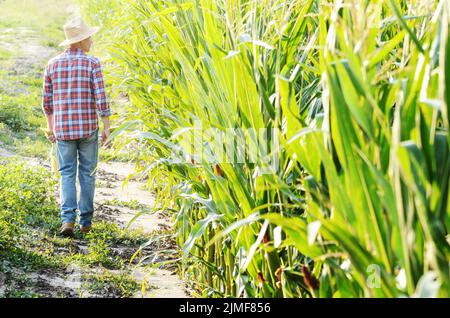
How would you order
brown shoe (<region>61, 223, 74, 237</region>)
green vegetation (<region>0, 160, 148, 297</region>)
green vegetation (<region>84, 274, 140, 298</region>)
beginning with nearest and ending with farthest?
green vegetation (<region>84, 274, 140, 298</region>) → green vegetation (<region>0, 160, 148, 297</region>) → brown shoe (<region>61, 223, 74, 237</region>)

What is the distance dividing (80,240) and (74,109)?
76 cm

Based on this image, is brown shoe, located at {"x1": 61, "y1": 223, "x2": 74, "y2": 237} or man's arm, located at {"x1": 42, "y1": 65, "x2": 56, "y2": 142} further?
man's arm, located at {"x1": 42, "y1": 65, "x2": 56, "y2": 142}

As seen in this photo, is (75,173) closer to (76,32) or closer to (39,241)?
(39,241)

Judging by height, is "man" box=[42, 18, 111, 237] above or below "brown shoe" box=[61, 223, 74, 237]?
→ above

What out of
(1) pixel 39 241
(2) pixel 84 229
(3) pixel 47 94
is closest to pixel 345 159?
(1) pixel 39 241

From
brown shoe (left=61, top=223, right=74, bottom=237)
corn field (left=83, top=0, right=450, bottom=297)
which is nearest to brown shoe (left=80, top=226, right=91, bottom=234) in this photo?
brown shoe (left=61, top=223, right=74, bottom=237)

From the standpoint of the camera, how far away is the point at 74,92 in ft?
14.2

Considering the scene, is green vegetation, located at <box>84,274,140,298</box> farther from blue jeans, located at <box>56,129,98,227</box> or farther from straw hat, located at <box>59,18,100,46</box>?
straw hat, located at <box>59,18,100,46</box>

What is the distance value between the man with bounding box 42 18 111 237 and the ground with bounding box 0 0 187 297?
163 mm

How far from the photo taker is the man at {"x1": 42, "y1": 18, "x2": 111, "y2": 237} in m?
4.32

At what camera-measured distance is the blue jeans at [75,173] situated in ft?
14.4
